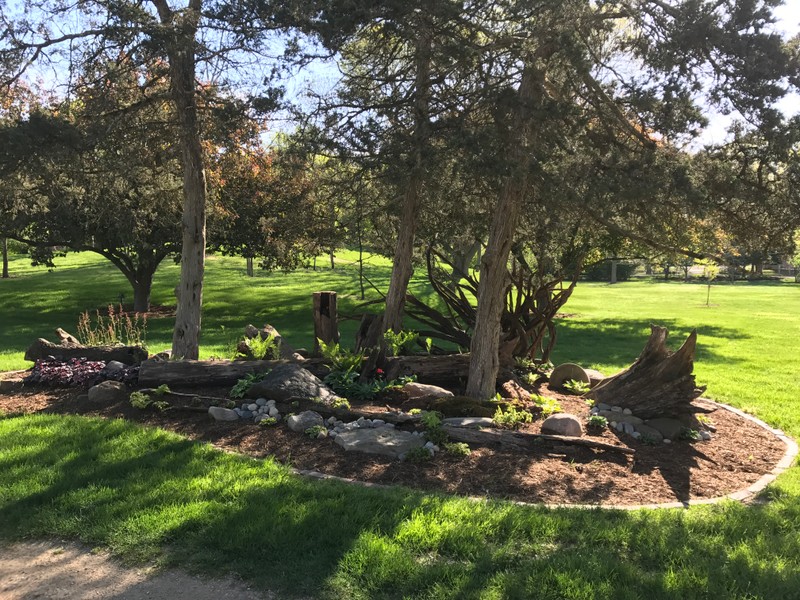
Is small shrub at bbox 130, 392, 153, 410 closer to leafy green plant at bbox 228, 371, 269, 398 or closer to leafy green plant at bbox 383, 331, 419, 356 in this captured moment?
leafy green plant at bbox 228, 371, 269, 398

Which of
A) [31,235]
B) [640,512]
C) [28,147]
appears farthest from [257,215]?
[640,512]

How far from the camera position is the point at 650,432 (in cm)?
570

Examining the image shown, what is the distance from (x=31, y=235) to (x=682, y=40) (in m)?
17.4

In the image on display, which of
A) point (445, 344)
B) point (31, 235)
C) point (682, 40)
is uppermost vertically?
point (682, 40)

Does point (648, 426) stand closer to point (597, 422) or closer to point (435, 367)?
point (597, 422)

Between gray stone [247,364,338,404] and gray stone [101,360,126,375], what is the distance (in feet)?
6.32

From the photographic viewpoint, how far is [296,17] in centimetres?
487

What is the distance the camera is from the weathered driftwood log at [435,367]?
6820mm

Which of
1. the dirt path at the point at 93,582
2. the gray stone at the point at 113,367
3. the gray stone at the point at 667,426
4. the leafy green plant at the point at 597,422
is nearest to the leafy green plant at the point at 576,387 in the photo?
the gray stone at the point at 667,426

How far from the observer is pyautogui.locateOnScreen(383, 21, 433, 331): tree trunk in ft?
17.8

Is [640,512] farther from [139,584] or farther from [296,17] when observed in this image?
[296,17]

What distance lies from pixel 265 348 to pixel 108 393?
1.84 m

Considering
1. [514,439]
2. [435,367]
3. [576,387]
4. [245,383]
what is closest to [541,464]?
[514,439]

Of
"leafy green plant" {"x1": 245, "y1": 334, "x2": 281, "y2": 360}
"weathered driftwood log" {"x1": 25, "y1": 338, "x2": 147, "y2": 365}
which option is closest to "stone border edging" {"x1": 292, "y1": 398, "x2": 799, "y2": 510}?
"leafy green plant" {"x1": 245, "y1": 334, "x2": 281, "y2": 360}
